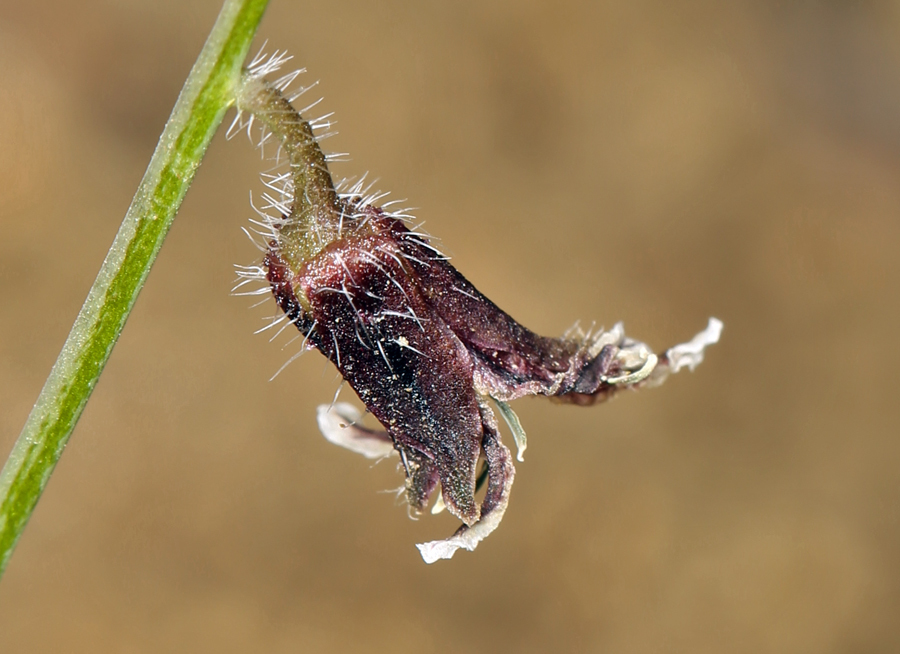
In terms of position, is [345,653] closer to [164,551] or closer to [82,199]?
[164,551]

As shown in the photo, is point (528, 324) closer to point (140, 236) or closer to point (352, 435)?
point (352, 435)

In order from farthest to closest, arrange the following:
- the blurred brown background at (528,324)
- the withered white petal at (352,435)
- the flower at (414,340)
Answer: the blurred brown background at (528,324), the withered white petal at (352,435), the flower at (414,340)

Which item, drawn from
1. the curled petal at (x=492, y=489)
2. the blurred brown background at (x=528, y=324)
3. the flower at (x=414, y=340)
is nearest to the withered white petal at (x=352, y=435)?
the flower at (x=414, y=340)

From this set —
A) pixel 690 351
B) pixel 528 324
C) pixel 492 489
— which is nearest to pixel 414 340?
pixel 492 489

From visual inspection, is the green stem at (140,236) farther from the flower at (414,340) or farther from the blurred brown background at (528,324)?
the blurred brown background at (528,324)

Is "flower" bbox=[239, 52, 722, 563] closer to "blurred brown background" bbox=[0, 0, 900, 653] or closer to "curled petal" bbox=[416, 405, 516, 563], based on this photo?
"curled petal" bbox=[416, 405, 516, 563]

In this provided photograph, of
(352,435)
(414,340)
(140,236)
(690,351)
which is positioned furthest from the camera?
(352,435)
